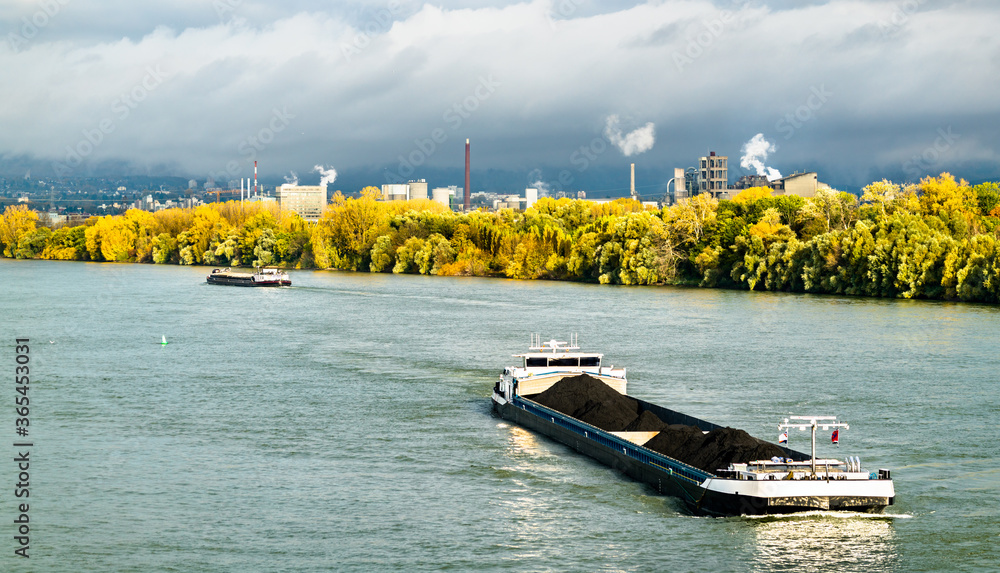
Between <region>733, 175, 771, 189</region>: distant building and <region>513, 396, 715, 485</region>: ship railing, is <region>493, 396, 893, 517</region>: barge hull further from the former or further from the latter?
<region>733, 175, 771, 189</region>: distant building

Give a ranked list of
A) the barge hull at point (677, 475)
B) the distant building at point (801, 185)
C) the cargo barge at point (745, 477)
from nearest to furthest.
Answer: the cargo barge at point (745, 477), the barge hull at point (677, 475), the distant building at point (801, 185)

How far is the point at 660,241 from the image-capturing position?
94562mm

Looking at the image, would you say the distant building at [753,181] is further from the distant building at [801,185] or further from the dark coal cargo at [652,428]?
the dark coal cargo at [652,428]

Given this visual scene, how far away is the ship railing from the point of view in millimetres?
21453

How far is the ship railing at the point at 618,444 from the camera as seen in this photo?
70.4 ft

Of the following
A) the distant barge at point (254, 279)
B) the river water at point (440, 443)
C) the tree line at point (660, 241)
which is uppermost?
the tree line at point (660, 241)

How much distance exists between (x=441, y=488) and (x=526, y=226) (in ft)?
314

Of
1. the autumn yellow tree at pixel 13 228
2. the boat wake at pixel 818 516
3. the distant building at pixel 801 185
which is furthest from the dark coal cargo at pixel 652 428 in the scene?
the autumn yellow tree at pixel 13 228

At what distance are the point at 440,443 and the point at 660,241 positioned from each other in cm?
6904

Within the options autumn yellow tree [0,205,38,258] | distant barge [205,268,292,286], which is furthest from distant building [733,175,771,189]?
autumn yellow tree [0,205,38,258]

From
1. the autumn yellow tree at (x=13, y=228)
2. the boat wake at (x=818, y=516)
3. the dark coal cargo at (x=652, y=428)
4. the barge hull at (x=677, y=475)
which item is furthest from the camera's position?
the autumn yellow tree at (x=13, y=228)

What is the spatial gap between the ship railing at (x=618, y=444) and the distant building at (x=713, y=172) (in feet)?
494

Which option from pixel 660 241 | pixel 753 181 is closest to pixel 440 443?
pixel 660 241

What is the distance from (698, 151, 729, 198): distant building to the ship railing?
150697 mm
